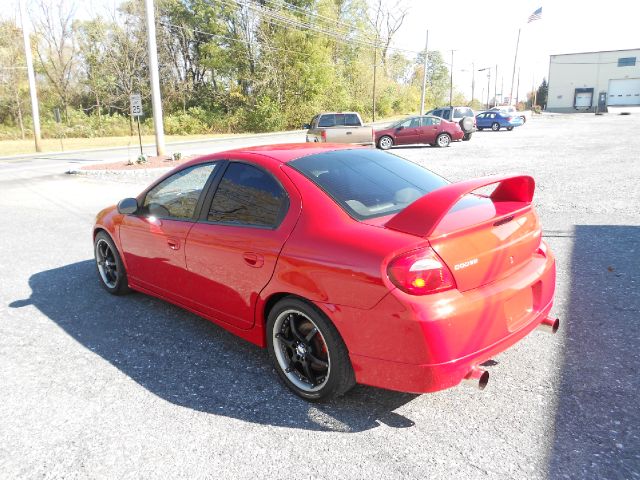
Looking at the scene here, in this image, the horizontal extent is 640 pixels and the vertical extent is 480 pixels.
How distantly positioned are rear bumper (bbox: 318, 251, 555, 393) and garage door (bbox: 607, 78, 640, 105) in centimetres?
9102

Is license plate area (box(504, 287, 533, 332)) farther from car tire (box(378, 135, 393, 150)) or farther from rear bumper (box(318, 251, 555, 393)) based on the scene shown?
car tire (box(378, 135, 393, 150))

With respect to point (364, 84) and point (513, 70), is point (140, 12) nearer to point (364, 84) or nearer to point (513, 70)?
point (364, 84)

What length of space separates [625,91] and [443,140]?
7167 cm

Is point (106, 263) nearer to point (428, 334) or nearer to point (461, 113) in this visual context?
point (428, 334)

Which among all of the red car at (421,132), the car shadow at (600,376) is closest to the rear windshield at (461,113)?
the red car at (421,132)

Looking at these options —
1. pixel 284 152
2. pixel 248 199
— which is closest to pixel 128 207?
pixel 248 199

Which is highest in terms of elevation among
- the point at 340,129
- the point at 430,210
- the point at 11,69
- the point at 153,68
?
the point at 11,69

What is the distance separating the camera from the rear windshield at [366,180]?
9.71ft

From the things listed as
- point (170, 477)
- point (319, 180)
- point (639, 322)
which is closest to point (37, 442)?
point (170, 477)

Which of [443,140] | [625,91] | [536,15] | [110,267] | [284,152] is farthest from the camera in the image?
[625,91]

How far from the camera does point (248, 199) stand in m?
3.28

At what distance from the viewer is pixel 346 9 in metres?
64.2

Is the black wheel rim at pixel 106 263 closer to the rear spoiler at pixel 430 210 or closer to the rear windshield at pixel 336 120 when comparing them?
the rear spoiler at pixel 430 210

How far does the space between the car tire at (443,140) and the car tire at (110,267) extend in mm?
19903
